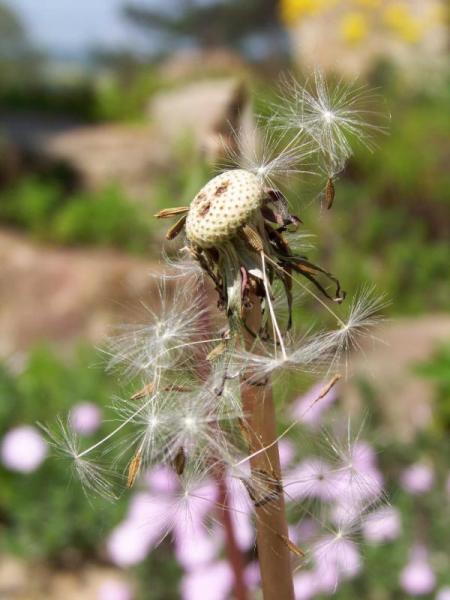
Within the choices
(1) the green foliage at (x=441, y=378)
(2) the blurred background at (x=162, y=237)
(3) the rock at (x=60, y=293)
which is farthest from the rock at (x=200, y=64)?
(1) the green foliage at (x=441, y=378)

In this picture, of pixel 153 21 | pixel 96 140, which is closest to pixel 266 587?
pixel 96 140

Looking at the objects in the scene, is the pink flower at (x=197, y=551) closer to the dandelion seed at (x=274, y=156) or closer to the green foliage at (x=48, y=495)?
the green foliage at (x=48, y=495)

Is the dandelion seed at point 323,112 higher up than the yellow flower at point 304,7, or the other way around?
the dandelion seed at point 323,112

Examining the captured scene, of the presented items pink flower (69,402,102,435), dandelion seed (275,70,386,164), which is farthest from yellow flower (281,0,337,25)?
dandelion seed (275,70,386,164)

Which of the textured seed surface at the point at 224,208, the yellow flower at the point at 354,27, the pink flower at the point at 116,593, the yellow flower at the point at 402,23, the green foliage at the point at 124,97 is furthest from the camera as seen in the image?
the green foliage at the point at 124,97

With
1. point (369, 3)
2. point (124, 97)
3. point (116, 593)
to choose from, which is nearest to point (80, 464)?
point (116, 593)

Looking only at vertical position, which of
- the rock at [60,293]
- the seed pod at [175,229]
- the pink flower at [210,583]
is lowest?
the rock at [60,293]

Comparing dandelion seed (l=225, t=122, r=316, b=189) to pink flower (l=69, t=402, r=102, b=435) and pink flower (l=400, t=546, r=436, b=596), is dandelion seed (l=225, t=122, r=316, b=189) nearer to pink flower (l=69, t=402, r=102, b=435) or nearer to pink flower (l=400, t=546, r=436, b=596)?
pink flower (l=400, t=546, r=436, b=596)
